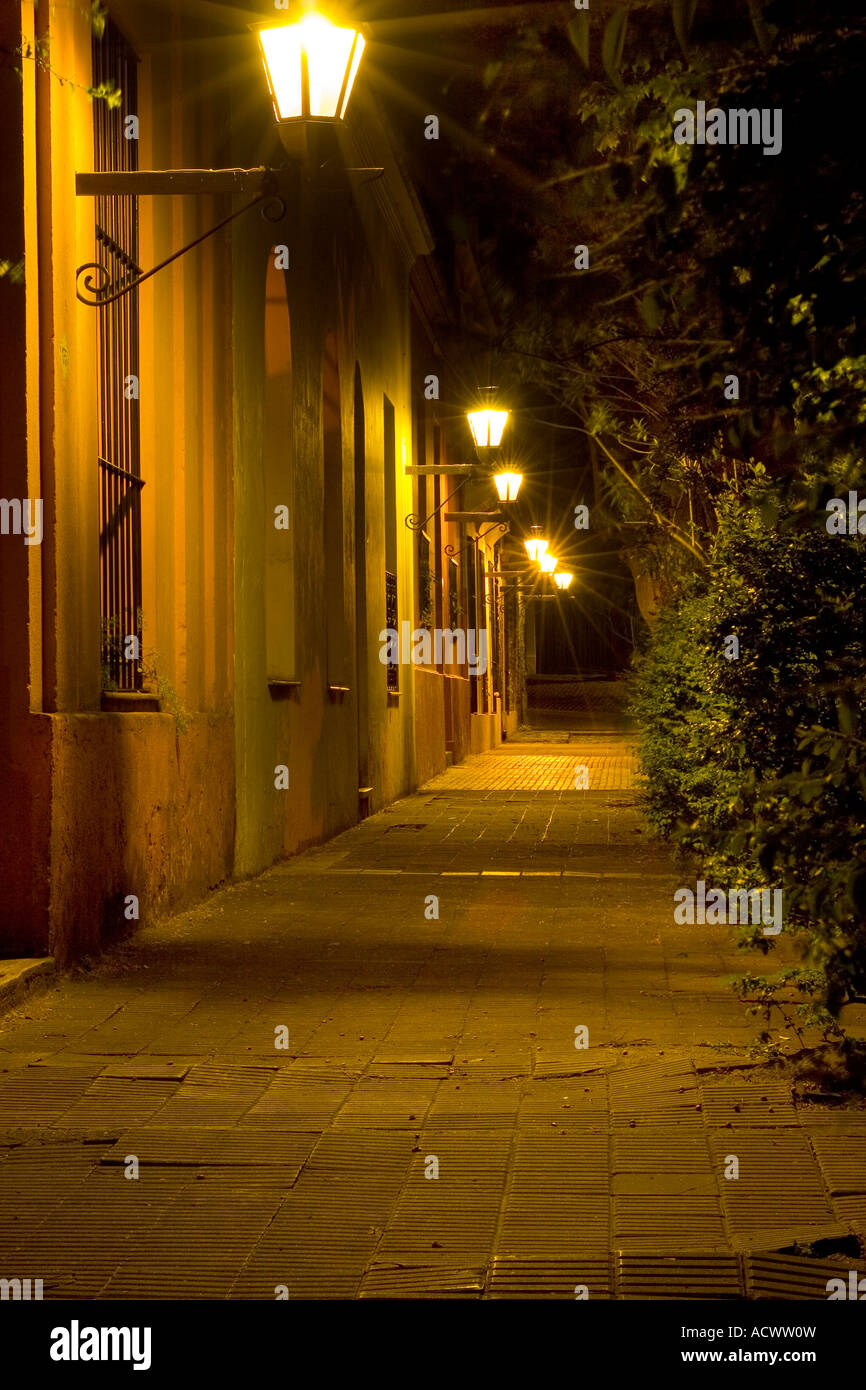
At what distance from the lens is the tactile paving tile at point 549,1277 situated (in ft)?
12.1

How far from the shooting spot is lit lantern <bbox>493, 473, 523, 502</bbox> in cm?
1986

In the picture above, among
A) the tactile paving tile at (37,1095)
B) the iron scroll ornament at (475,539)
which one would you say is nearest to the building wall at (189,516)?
the tactile paving tile at (37,1095)

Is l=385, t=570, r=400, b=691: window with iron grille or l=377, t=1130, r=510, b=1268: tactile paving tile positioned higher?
l=385, t=570, r=400, b=691: window with iron grille

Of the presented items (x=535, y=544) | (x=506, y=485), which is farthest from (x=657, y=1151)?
(x=535, y=544)

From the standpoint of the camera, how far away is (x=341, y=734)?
50.8 ft

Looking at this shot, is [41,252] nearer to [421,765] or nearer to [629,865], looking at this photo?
[629,865]

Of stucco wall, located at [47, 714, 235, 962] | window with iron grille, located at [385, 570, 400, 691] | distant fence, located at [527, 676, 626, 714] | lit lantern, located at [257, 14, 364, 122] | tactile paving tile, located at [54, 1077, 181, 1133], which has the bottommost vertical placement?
distant fence, located at [527, 676, 626, 714]

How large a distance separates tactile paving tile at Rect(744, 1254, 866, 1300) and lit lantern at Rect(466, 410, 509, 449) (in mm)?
14098

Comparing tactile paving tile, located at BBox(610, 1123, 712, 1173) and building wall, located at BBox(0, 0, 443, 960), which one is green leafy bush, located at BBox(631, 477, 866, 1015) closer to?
tactile paving tile, located at BBox(610, 1123, 712, 1173)

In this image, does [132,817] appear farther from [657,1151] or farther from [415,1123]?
[657,1151]

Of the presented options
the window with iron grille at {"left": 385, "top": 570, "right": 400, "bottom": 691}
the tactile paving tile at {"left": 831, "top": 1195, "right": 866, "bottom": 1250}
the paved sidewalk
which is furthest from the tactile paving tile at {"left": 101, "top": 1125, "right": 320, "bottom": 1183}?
the window with iron grille at {"left": 385, "top": 570, "right": 400, "bottom": 691}

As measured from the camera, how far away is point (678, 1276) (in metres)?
3.75

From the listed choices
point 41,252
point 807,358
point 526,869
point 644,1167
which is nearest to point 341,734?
point 526,869

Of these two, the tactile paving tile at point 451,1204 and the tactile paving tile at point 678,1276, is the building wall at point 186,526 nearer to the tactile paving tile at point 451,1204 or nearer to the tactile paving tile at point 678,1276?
the tactile paving tile at point 451,1204
